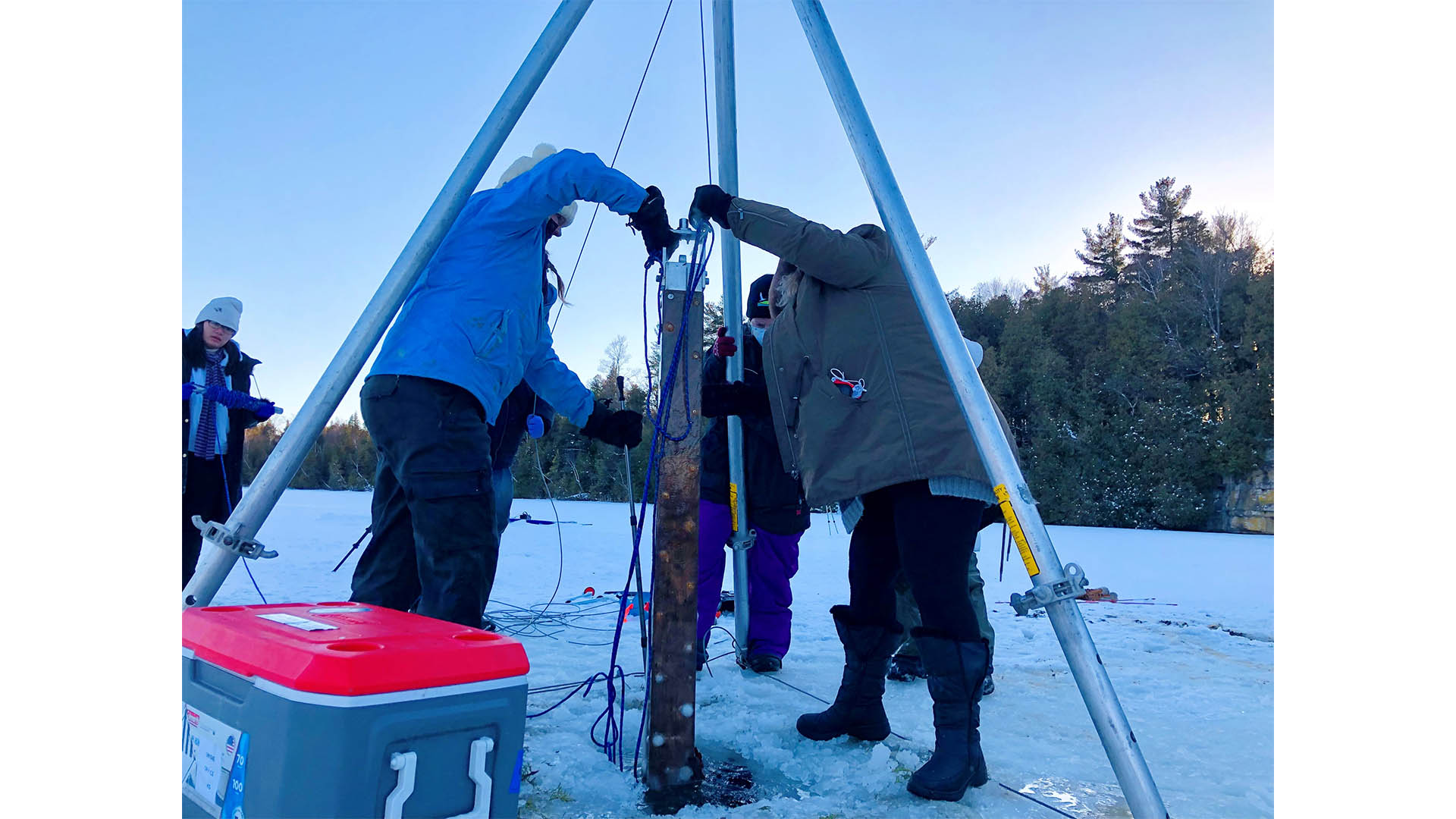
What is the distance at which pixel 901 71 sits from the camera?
4.53 m

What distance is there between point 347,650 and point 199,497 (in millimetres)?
3311

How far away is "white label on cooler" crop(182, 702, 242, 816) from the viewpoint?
1428mm

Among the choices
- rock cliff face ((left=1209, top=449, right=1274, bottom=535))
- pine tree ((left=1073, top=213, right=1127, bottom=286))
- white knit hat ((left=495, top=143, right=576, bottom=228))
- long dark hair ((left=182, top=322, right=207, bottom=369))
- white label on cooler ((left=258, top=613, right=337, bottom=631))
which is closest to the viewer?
white label on cooler ((left=258, top=613, right=337, bottom=631))

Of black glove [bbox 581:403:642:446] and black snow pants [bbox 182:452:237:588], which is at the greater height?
black glove [bbox 581:403:642:446]

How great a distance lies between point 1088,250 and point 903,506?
3246 centimetres

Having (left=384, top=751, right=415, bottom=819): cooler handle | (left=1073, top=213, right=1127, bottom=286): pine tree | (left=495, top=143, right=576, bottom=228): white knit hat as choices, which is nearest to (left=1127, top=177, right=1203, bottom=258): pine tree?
(left=1073, top=213, right=1127, bottom=286): pine tree

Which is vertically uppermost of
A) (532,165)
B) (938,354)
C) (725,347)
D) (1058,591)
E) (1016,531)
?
(532,165)

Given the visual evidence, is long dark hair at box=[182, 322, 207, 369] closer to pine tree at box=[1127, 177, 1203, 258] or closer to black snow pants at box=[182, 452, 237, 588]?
black snow pants at box=[182, 452, 237, 588]

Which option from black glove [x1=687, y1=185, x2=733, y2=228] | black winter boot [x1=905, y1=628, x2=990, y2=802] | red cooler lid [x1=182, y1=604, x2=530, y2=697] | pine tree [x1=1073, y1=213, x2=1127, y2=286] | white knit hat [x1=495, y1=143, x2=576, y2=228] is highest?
pine tree [x1=1073, y1=213, x2=1127, y2=286]

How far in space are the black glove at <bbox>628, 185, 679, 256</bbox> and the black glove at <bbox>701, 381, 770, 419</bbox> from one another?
0.60m

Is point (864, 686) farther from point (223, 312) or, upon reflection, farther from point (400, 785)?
point (223, 312)

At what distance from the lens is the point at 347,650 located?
1354 mm

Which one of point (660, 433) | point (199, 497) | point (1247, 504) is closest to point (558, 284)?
point (660, 433)

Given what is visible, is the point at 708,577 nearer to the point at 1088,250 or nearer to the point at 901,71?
the point at 901,71
